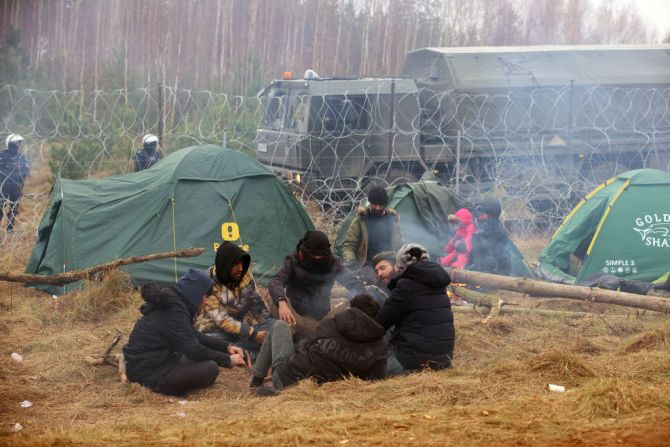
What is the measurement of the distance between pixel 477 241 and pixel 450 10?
27.4m

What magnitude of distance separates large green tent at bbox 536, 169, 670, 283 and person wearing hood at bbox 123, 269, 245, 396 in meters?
5.27

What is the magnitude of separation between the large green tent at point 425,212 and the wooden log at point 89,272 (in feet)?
8.59

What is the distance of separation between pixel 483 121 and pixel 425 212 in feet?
16.4

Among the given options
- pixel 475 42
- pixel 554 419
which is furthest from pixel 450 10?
pixel 554 419

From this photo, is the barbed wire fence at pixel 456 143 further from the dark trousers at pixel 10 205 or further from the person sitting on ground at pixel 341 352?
the person sitting on ground at pixel 341 352

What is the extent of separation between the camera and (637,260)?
1057 centimetres

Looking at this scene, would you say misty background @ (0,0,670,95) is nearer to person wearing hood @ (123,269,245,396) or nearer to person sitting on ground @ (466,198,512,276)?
person sitting on ground @ (466,198,512,276)

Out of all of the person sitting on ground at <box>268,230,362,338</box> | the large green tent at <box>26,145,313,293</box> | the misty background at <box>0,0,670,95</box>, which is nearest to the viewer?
the person sitting on ground at <box>268,230,362,338</box>

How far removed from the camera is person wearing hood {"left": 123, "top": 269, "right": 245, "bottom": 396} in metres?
6.52

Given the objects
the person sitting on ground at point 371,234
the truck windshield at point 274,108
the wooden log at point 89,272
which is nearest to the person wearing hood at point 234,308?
the wooden log at point 89,272

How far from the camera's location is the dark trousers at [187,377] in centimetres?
664

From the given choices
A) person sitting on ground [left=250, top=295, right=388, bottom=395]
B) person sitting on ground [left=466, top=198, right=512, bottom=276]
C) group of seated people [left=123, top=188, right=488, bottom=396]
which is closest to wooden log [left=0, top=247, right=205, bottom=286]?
group of seated people [left=123, top=188, right=488, bottom=396]

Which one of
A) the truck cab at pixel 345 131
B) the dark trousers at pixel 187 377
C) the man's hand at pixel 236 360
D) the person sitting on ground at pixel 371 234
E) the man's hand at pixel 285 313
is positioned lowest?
the dark trousers at pixel 187 377

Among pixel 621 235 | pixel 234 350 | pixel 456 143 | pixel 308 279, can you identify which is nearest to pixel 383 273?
pixel 308 279
